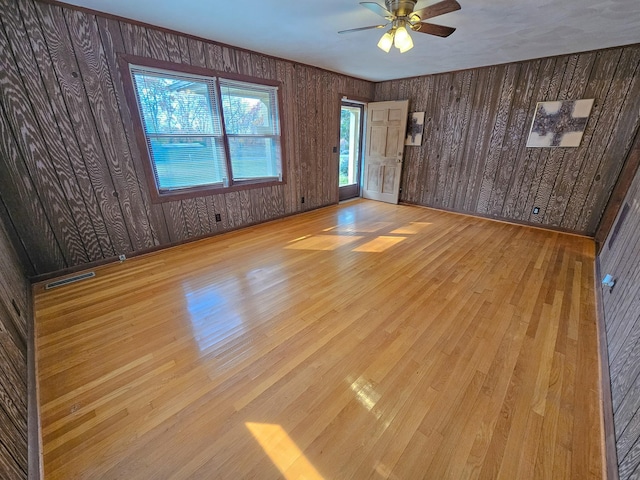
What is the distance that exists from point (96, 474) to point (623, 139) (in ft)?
19.6

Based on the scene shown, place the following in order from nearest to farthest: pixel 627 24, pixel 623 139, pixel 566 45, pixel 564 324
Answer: pixel 564 324 < pixel 627 24 < pixel 566 45 < pixel 623 139

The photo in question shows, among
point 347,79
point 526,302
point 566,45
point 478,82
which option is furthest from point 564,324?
point 347,79

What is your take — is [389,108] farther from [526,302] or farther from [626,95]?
[526,302]

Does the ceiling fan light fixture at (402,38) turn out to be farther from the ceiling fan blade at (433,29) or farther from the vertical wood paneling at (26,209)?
the vertical wood paneling at (26,209)

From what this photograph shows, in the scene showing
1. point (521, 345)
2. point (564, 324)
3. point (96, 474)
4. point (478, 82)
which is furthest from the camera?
point (478, 82)

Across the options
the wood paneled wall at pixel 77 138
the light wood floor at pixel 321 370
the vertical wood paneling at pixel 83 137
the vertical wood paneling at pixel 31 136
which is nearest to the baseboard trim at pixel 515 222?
the light wood floor at pixel 321 370

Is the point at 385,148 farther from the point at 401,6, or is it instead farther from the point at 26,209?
the point at 26,209

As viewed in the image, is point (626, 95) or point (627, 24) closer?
point (627, 24)

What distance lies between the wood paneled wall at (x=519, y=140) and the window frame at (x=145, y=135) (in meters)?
2.94

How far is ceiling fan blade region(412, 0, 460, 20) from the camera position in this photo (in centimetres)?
181

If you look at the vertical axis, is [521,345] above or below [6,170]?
below

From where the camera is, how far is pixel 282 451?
1.21 meters

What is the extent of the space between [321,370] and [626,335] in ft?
6.04

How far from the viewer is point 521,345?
1842 mm
